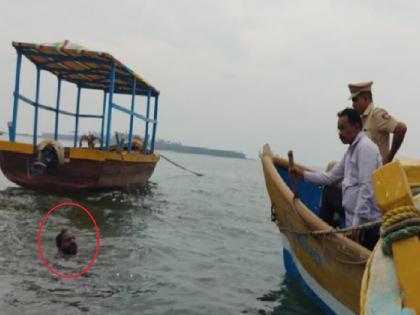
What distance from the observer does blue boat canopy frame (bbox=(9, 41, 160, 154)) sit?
1140 cm

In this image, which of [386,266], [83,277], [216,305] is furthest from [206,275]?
[386,266]

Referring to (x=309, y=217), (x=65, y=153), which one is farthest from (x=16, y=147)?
(x=309, y=217)

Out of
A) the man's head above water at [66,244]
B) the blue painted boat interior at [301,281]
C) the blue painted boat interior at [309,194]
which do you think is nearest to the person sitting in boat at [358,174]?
the blue painted boat interior at [301,281]

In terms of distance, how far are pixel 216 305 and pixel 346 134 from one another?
8.25ft

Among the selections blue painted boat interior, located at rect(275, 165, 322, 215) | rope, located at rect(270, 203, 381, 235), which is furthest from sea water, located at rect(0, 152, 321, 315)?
blue painted boat interior, located at rect(275, 165, 322, 215)

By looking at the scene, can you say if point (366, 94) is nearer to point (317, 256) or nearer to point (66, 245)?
point (317, 256)

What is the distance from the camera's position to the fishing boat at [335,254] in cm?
213

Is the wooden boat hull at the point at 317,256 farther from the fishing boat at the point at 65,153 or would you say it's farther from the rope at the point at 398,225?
the fishing boat at the point at 65,153

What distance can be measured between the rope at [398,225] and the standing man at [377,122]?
8.24 feet

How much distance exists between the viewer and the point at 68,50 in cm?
1116

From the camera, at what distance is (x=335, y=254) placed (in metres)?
3.82

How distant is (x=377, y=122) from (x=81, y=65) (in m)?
10.4

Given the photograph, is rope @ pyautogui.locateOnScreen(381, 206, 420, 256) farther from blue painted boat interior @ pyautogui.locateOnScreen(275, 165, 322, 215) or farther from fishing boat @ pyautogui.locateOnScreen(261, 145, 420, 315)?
blue painted boat interior @ pyautogui.locateOnScreen(275, 165, 322, 215)

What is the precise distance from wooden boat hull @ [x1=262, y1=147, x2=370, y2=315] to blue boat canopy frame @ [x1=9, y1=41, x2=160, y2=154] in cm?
694
